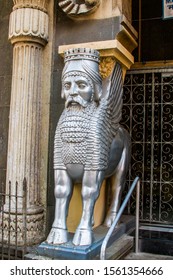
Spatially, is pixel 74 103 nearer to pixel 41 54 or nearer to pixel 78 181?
pixel 78 181

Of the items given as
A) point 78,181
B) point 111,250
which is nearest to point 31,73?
point 78,181

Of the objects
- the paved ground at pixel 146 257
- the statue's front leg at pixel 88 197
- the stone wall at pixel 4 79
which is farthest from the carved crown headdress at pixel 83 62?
the paved ground at pixel 146 257

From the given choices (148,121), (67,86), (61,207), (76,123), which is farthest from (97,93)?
(148,121)

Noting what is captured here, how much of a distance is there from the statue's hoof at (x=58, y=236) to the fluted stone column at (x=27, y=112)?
2.86 feet

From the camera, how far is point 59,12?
17.7 feet

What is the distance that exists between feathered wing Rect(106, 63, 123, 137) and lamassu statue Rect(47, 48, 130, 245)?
0.16 metres

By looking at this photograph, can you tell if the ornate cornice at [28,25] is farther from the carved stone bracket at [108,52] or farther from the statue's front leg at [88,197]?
the statue's front leg at [88,197]

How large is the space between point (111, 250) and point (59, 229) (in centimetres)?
79

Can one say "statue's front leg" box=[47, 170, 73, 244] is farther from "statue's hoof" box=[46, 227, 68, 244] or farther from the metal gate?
the metal gate

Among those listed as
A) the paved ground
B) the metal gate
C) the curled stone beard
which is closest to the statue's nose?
the curled stone beard

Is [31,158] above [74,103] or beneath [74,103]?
beneath

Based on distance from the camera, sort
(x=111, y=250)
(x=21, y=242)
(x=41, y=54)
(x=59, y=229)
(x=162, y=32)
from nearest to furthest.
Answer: (x=59, y=229), (x=111, y=250), (x=21, y=242), (x=41, y=54), (x=162, y=32)

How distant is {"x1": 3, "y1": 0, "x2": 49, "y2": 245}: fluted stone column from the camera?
16.4 ft

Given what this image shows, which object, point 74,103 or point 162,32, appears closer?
point 74,103
